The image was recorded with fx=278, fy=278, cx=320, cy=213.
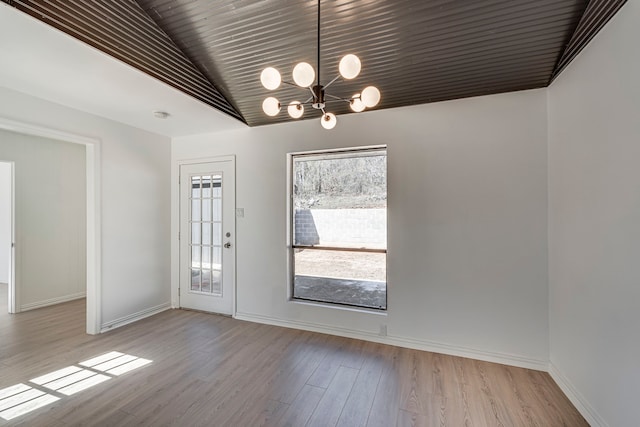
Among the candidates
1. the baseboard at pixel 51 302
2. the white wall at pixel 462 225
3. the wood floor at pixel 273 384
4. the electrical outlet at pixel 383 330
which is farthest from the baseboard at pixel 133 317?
the electrical outlet at pixel 383 330

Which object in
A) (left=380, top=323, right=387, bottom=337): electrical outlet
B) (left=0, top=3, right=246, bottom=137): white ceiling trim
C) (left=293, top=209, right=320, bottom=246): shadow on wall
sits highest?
(left=0, top=3, right=246, bottom=137): white ceiling trim

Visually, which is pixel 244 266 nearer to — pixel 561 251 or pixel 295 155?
→ pixel 295 155

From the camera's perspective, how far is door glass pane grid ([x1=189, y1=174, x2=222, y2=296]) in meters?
4.01

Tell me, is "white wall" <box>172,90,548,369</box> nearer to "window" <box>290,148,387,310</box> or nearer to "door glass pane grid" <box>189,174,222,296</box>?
"window" <box>290,148,387,310</box>

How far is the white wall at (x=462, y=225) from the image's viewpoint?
259cm

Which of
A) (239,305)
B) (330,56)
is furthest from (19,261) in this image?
(330,56)

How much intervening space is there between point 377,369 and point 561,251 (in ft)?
6.18

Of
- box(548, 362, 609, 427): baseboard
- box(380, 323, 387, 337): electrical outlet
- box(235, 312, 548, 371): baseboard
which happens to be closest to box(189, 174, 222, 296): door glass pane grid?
box(235, 312, 548, 371): baseboard

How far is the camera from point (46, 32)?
1761 mm

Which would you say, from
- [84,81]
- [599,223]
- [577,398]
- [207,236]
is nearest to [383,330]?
[577,398]

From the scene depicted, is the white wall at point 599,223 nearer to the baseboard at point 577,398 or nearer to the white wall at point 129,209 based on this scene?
the baseboard at point 577,398

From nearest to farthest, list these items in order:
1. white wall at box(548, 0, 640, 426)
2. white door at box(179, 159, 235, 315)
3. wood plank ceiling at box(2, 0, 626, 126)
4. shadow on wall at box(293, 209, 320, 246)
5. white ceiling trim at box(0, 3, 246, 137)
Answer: white wall at box(548, 0, 640, 426) < white ceiling trim at box(0, 3, 246, 137) < wood plank ceiling at box(2, 0, 626, 126) < shadow on wall at box(293, 209, 320, 246) < white door at box(179, 159, 235, 315)

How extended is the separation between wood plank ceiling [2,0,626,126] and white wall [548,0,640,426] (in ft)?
0.83

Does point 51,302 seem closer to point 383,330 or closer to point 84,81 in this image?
point 84,81
